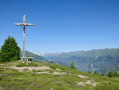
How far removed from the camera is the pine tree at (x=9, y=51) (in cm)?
4366

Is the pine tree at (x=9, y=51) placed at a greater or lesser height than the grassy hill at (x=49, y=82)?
greater

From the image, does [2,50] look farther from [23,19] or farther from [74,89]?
[74,89]

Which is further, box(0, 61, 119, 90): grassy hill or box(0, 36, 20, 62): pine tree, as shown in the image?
box(0, 36, 20, 62): pine tree

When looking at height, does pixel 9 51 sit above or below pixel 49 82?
above

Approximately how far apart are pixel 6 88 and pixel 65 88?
253 inches

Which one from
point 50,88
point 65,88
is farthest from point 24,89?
point 65,88

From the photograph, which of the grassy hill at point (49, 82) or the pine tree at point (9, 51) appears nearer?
the grassy hill at point (49, 82)

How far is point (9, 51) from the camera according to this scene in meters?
44.4

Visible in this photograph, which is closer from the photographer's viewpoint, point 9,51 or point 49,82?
point 49,82

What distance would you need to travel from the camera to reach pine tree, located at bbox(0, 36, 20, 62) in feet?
143

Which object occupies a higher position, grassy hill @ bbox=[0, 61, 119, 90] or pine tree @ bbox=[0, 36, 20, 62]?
pine tree @ bbox=[0, 36, 20, 62]

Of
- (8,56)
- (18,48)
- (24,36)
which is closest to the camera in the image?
(24,36)

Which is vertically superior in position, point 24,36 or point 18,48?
point 24,36

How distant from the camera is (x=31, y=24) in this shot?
34.9 meters
